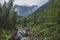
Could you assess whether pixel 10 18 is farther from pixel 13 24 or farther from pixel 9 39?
pixel 9 39

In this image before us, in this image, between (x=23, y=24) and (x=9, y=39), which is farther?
(x=23, y=24)

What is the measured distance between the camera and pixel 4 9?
19391 mm

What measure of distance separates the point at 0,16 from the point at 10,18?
5.73 feet

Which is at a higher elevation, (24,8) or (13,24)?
(24,8)

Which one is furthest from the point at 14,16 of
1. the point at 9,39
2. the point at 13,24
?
the point at 9,39

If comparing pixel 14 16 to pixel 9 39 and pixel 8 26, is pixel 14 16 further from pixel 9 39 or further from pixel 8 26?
pixel 9 39

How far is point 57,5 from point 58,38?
7542 mm

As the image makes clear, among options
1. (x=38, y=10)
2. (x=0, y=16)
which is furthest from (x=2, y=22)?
(x=38, y=10)

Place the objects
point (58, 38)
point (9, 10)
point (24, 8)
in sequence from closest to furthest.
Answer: point (58, 38), point (9, 10), point (24, 8)

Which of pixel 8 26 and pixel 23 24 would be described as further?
pixel 23 24

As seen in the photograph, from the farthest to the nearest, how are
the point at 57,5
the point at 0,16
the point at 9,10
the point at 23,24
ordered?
the point at 23,24
the point at 57,5
the point at 9,10
the point at 0,16

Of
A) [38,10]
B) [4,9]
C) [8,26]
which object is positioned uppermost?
[38,10]

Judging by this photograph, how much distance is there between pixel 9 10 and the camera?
64.3 ft

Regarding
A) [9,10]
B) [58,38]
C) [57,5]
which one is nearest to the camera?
[58,38]
